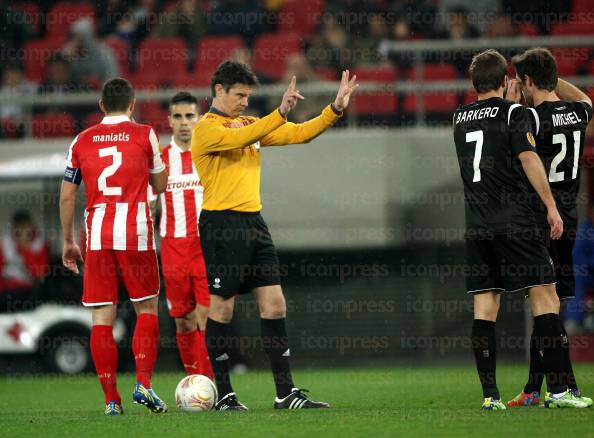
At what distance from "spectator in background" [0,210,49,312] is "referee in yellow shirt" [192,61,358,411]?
224 inches

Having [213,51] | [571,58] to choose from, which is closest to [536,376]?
[571,58]

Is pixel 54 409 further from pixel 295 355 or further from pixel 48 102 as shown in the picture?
pixel 48 102

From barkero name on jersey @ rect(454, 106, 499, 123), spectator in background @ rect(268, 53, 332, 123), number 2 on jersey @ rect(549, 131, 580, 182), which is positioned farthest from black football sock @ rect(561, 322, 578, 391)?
spectator in background @ rect(268, 53, 332, 123)

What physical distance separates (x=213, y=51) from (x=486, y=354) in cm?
895

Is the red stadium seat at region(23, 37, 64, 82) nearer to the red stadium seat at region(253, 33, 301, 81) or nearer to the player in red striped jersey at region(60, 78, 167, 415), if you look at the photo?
the red stadium seat at region(253, 33, 301, 81)

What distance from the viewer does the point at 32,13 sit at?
1731cm

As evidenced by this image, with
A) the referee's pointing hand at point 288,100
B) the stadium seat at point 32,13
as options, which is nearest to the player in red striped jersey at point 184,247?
the referee's pointing hand at point 288,100

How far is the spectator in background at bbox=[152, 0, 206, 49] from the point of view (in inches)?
607

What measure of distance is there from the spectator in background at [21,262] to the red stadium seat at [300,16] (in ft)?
16.2

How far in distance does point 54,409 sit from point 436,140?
19.5 feet

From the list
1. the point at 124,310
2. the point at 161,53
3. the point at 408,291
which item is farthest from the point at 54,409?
the point at 161,53

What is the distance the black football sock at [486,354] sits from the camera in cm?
649

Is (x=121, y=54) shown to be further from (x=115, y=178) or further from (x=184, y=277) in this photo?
(x=115, y=178)

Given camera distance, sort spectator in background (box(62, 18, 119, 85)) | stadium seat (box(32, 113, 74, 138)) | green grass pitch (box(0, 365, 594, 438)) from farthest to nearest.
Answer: spectator in background (box(62, 18, 119, 85)), stadium seat (box(32, 113, 74, 138)), green grass pitch (box(0, 365, 594, 438))
